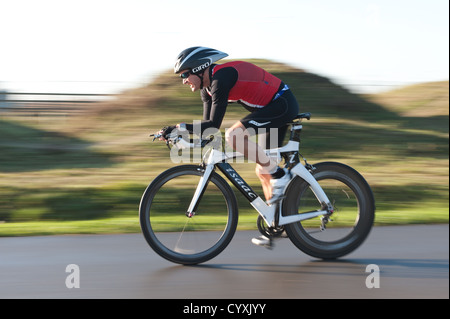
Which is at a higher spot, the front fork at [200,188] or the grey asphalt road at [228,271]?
the front fork at [200,188]

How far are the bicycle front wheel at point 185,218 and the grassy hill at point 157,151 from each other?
1.82m

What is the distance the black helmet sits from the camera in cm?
511

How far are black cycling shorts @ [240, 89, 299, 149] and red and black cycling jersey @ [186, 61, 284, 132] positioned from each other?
62 millimetres

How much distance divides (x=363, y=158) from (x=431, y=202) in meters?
4.63

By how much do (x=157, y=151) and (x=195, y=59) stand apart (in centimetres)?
948

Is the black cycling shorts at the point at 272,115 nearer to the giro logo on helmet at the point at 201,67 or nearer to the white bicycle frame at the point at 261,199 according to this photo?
the white bicycle frame at the point at 261,199

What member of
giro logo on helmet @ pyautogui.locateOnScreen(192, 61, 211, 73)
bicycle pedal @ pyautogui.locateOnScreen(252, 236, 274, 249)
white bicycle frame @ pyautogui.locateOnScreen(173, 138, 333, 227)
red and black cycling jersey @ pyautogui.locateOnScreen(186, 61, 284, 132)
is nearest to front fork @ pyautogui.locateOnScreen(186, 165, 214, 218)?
white bicycle frame @ pyautogui.locateOnScreen(173, 138, 333, 227)

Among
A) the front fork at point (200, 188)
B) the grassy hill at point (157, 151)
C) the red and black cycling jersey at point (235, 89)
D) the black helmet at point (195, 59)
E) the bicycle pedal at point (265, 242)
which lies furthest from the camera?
the grassy hill at point (157, 151)

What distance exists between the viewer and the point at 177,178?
17.3 ft

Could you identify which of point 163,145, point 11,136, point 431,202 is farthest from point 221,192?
point 11,136

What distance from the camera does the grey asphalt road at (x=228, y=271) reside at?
4.39m

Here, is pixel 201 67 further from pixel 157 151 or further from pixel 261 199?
pixel 157 151

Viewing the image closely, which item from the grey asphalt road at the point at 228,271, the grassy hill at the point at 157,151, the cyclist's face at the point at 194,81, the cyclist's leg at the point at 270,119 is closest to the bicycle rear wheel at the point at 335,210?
the grey asphalt road at the point at 228,271

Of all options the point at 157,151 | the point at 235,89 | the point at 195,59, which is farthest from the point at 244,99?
the point at 157,151
